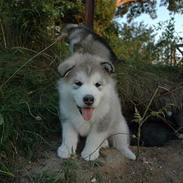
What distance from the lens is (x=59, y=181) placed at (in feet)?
12.0

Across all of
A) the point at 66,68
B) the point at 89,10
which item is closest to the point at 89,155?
the point at 66,68

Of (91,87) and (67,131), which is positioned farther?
(67,131)

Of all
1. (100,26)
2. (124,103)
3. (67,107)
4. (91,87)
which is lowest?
(100,26)

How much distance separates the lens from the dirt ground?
383 cm

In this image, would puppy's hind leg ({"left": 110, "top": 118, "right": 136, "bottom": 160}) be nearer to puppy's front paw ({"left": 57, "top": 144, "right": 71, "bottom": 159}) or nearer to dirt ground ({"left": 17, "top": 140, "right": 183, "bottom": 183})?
dirt ground ({"left": 17, "top": 140, "right": 183, "bottom": 183})

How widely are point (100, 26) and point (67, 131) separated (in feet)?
17.9

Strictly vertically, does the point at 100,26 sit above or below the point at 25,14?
below

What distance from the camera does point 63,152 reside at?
13.0 ft

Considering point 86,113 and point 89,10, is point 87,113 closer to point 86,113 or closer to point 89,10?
point 86,113

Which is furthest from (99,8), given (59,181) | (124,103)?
(59,181)

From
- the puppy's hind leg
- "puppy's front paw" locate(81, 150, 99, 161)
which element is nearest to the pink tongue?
"puppy's front paw" locate(81, 150, 99, 161)

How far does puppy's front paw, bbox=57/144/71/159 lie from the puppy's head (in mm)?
346

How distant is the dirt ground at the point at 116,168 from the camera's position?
151 inches

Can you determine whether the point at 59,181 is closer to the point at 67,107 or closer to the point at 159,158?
the point at 67,107
